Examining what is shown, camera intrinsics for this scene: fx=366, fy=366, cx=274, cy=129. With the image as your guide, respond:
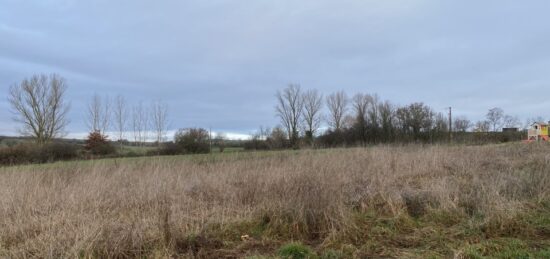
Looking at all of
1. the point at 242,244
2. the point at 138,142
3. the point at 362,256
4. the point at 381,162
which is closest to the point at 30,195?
the point at 242,244

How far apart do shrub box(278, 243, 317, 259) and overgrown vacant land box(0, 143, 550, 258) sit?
0.01m

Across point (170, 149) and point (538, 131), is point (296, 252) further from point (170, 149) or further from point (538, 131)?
point (538, 131)

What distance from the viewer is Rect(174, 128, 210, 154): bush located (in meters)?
46.4

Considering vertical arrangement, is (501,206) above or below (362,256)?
above

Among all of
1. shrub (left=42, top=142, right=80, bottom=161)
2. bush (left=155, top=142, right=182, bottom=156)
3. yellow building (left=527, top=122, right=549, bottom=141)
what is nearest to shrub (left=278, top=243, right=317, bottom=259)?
shrub (left=42, top=142, right=80, bottom=161)

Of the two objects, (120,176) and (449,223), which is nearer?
(449,223)

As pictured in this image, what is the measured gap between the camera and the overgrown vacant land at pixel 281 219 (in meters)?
4.49

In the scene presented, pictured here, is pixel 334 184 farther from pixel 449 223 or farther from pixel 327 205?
pixel 449 223

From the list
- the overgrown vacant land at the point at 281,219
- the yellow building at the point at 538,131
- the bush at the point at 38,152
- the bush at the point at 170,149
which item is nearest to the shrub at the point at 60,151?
the bush at the point at 38,152

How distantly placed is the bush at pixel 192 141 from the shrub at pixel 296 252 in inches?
1676

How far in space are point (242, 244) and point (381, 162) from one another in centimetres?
803

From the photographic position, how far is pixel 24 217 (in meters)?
6.04

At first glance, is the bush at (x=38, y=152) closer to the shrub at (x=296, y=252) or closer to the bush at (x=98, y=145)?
the bush at (x=98, y=145)

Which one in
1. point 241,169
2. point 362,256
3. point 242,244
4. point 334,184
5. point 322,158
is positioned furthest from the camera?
point 322,158
